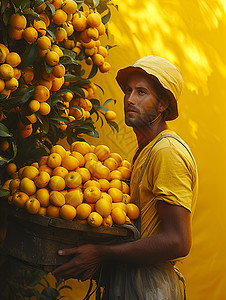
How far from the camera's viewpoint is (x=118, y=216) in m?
2.00

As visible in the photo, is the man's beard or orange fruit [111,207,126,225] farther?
the man's beard

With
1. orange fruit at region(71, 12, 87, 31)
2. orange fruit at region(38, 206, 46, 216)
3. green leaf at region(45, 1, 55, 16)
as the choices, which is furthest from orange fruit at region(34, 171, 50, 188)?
orange fruit at region(71, 12, 87, 31)

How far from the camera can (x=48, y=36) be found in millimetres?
2279

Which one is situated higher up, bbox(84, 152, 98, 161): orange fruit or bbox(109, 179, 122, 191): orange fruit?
bbox(84, 152, 98, 161): orange fruit

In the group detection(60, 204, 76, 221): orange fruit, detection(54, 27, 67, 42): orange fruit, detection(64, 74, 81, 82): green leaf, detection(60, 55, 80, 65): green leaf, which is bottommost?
detection(60, 204, 76, 221): orange fruit

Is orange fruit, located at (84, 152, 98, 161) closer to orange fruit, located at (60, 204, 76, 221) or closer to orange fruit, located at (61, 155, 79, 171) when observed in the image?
orange fruit, located at (61, 155, 79, 171)

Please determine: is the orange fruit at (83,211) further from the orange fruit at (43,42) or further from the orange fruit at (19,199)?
the orange fruit at (43,42)

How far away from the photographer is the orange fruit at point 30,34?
2098mm

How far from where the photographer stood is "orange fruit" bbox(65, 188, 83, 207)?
6.47 feet

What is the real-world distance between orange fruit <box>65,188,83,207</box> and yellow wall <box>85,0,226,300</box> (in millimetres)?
1431

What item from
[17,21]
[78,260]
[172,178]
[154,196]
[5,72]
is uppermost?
[17,21]

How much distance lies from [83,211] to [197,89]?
2.31m

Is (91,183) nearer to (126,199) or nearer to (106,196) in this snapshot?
(106,196)

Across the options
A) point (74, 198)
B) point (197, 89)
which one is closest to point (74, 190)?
point (74, 198)
